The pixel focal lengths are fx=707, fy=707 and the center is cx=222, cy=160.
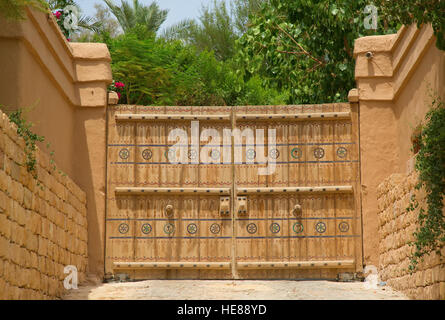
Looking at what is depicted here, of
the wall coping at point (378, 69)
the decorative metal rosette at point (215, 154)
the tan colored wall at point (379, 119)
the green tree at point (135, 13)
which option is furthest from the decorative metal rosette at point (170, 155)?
the green tree at point (135, 13)

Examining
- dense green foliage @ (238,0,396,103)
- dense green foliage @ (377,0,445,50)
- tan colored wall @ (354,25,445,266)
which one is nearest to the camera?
dense green foliage @ (377,0,445,50)

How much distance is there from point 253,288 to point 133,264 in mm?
1687

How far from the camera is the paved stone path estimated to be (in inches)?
297

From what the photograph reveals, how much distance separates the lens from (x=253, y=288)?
324 inches

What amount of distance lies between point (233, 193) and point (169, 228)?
3.10 ft

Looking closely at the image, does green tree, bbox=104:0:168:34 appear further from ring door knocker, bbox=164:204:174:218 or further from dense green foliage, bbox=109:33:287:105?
ring door knocker, bbox=164:204:174:218

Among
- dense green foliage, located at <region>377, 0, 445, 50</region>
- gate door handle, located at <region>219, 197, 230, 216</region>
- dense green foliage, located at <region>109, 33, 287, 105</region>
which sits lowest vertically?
gate door handle, located at <region>219, 197, 230, 216</region>

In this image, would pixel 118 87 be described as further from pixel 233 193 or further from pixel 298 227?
pixel 298 227

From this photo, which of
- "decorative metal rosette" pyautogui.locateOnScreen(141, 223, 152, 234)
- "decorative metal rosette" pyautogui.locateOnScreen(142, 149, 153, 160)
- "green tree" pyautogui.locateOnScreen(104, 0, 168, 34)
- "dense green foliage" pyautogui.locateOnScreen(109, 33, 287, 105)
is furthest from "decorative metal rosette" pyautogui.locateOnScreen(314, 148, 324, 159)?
"green tree" pyautogui.locateOnScreen(104, 0, 168, 34)

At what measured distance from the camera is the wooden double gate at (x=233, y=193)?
905 cm

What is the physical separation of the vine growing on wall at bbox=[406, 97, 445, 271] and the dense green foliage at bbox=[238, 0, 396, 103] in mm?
5872

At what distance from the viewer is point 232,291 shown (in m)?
8.01

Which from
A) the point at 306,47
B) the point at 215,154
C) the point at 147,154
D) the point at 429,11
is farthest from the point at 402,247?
the point at 306,47

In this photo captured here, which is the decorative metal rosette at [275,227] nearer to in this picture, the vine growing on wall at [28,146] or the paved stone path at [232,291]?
the paved stone path at [232,291]
